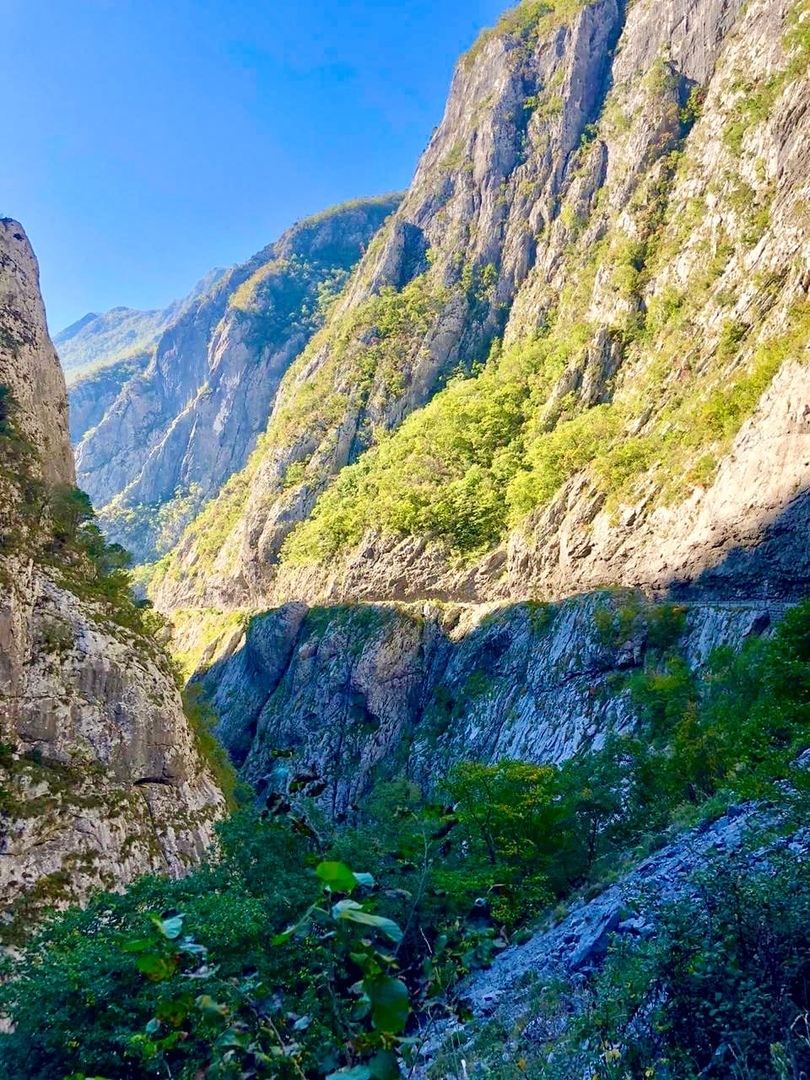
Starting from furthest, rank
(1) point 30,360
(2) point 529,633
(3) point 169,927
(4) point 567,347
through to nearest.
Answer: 1. (4) point 567,347
2. (2) point 529,633
3. (1) point 30,360
4. (3) point 169,927

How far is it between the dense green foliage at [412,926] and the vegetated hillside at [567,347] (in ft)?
38.0

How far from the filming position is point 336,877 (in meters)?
1.52

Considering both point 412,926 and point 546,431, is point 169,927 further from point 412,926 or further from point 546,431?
point 546,431

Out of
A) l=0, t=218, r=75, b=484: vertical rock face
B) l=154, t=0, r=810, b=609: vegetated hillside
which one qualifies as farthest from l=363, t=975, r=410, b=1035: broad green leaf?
l=0, t=218, r=75, b=484: vertical rock face

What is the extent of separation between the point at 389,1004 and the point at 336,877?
0.35 m

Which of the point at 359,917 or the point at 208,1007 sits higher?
the point at 359,917

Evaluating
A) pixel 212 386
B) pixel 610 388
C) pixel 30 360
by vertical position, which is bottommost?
pixel 610 388

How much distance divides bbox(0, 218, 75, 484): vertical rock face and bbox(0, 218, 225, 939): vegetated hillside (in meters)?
0.09

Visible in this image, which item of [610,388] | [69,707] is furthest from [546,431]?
[69,707]

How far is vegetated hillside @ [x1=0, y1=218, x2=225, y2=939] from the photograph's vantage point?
1650cm

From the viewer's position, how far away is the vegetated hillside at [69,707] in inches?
650

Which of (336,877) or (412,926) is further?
(412,926)

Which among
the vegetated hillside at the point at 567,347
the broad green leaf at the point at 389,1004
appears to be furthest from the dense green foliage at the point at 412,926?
the vegetated hillside at the point at 567,347

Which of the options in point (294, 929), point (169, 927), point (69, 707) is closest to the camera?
point (169, 927)
